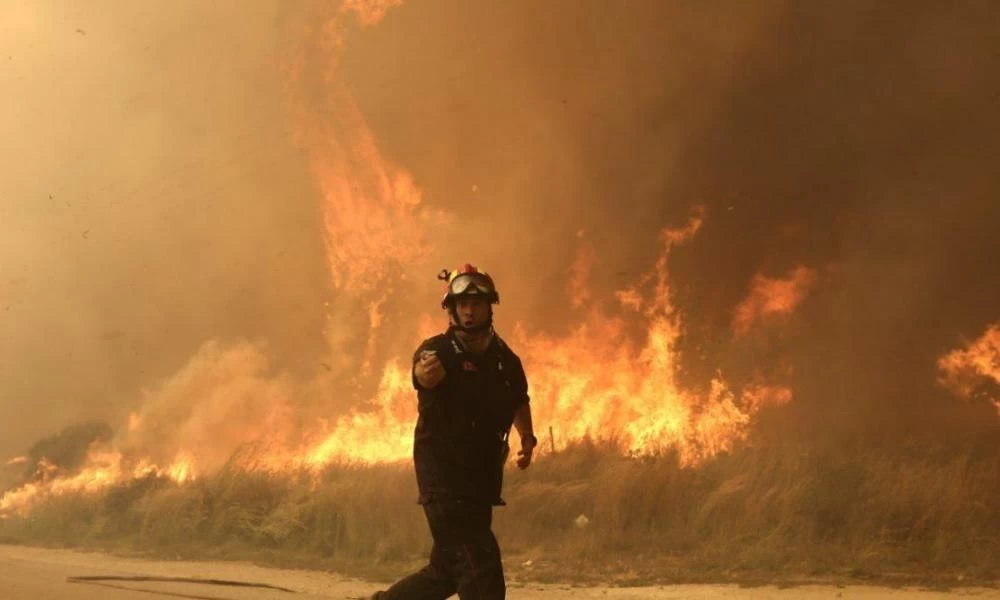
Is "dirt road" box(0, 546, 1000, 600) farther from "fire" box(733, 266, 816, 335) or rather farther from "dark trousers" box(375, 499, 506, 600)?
"fire" box(733, 266, 816, 335)

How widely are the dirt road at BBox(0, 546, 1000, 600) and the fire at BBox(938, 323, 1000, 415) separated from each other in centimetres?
533

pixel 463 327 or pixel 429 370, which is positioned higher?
pixel 463 327

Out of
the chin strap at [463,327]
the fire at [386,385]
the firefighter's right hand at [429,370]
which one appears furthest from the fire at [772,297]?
the firefighter's right hand at [429,370]

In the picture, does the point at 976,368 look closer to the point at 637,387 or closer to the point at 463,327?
the point at 637,387

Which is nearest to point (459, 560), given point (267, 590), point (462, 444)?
point (462, 444)

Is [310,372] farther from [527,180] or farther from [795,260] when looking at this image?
[795,260]

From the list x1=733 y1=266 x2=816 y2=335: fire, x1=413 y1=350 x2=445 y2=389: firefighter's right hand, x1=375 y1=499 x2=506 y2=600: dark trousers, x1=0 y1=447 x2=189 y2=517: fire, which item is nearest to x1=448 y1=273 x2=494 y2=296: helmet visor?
x1=413 y1=350 x2=445 y2=389: firefighter's right hand

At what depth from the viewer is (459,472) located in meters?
3.86

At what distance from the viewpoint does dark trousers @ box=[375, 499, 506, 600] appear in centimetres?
376

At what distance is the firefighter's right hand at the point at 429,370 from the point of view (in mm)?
3721

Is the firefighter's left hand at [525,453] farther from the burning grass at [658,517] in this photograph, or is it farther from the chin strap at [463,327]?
the burning grass at [658,517]

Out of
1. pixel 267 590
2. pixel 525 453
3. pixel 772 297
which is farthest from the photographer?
pixel 772 297

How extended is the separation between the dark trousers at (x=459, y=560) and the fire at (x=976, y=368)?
9271 mm

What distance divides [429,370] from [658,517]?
636 cm
